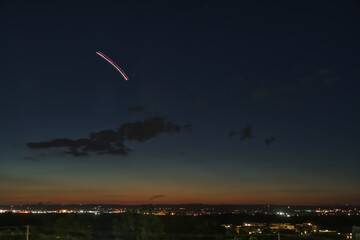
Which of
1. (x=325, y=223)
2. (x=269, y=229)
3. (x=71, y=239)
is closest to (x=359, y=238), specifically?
(x=71, y=239)

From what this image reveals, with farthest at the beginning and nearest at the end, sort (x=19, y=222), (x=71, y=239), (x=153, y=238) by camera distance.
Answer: (x=19, y=222), (x=153, y=238), (x=71, y=239)

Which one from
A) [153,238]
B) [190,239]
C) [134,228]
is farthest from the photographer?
[190,239]

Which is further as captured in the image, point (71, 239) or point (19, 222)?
point (19, 222)

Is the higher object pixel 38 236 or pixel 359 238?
pixel 38 236

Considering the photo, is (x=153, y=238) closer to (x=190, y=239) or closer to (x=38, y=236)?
(x=190, y=239)

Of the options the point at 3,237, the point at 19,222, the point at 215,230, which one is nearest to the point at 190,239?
the point at 215,230

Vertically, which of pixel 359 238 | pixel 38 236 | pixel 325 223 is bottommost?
pixel 325 223

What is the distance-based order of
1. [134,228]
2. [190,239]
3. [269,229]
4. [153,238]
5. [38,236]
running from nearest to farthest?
[38,236]
[153,238]
[134,228]
[190,239]
[269,229]

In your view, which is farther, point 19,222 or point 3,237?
point 19,222

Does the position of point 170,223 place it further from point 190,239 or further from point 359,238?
point 359,238
